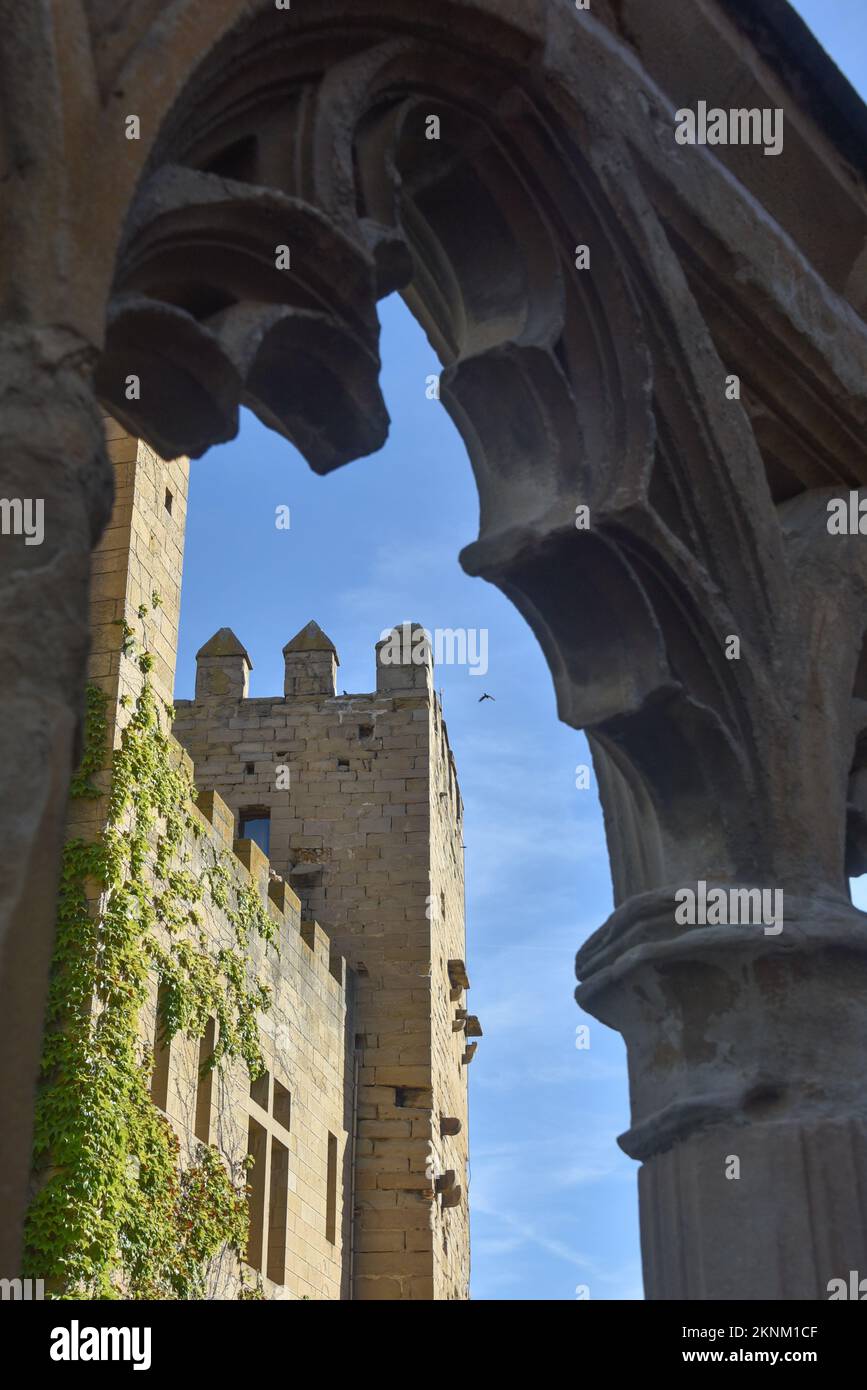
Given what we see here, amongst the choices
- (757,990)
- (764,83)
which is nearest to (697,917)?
(757,990)

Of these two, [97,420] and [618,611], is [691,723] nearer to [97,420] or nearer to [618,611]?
[618,611]

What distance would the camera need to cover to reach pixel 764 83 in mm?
2824

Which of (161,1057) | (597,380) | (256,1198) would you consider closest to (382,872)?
(256,1198)

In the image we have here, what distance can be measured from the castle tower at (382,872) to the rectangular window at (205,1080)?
175 inches

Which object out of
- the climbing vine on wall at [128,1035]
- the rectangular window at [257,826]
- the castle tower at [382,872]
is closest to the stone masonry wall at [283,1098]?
the climbing vine on wall at [128,1035]

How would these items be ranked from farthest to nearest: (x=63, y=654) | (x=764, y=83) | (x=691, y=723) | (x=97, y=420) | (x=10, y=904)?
1. (x=764, y=83)
2. (x=691, y=723)
3. (x=97, y=420)
4. (x=63, y=654)
5. (x=10, y=904)

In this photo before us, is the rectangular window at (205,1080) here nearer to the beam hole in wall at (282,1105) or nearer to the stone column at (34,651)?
the beam hole in wall at (282,1105)

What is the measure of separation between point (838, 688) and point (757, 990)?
0.56 m

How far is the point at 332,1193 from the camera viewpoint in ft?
41.6

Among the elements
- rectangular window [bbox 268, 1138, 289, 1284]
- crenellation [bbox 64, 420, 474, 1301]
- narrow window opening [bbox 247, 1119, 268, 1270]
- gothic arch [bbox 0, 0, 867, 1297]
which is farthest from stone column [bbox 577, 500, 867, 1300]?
rectangular window [bbox 268, 1138, 289, 1284]

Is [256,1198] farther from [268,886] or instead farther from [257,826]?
[257,826]

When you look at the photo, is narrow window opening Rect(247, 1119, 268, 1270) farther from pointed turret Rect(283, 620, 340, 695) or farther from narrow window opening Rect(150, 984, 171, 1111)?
pointed turret Rect(283, 620, 340, 695)

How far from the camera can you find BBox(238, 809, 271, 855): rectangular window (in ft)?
50.8
